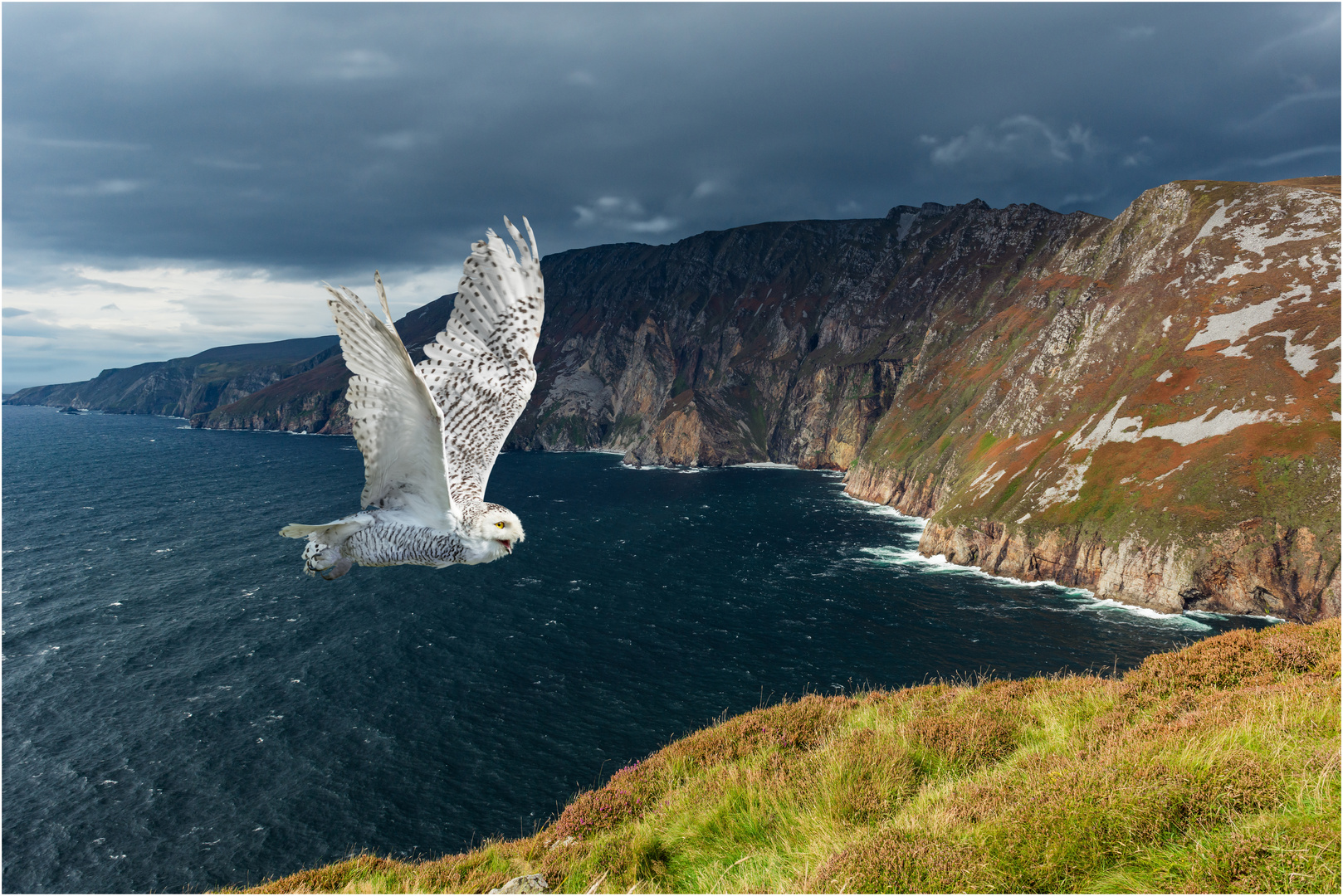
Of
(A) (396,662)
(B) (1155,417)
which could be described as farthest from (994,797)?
(B) (1155,417)

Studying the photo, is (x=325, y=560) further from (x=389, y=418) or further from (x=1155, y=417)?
(x=1155, y=417)

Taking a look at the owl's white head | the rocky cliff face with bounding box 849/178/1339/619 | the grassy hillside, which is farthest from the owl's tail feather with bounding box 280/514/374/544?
the rocky cliff face with bounding box 849/178/1339/619

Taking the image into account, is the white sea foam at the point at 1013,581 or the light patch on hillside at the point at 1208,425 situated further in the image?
the light patch on hillside at the point at 1208,425

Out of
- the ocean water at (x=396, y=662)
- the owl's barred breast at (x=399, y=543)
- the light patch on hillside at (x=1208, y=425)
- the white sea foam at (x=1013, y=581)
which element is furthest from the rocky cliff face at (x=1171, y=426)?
the owl's barred breast at (x=399, y=543)

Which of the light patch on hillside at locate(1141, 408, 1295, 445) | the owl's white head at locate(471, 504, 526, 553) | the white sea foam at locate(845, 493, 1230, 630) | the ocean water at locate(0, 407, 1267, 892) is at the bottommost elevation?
the ocean water at locate(0, 407, 1267, 892)

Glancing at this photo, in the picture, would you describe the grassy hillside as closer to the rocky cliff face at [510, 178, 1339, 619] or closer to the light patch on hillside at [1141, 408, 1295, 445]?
the rocky cliff face at [510, 178, 1339, 619]

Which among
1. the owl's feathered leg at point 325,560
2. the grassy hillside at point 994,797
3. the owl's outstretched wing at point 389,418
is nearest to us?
the grassy hillside at point 994,797

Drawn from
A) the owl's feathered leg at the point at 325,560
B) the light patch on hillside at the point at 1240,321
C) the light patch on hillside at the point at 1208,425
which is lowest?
the owl's feathered leg at the point at 325,560

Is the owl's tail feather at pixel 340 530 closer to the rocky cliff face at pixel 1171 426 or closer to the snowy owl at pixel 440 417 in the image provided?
the snowy owl at pixel 440 417
